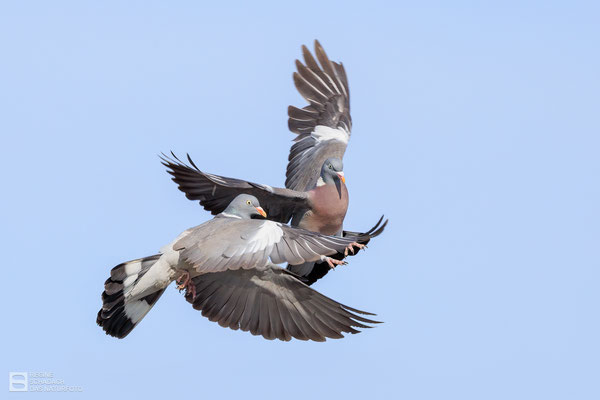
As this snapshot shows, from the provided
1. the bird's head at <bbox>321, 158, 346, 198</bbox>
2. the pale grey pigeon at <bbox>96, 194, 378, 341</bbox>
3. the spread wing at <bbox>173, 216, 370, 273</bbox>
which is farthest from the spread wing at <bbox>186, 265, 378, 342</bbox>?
the bird's head at <bbox>321, 158, 346, 198</bbox>

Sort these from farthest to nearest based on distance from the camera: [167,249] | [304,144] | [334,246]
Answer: [304,144] → [167,249] → [334,246]

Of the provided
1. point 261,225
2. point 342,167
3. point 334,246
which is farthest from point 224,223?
point 342,167

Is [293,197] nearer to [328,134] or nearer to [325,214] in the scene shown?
[325,214]

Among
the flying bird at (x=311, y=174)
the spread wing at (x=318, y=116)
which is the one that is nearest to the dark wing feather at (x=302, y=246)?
the flying bird at (x=311, y=174)

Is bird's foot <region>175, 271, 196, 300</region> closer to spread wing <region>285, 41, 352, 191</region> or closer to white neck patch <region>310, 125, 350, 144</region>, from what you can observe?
spread wing <region>285, 41, 352, 191</region>

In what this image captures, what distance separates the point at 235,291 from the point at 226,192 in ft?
3.89

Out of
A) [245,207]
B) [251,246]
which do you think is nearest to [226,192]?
[245,207]

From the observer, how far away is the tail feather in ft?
35.6

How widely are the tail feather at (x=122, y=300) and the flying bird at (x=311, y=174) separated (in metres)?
1.18

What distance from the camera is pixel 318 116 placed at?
46.3ft

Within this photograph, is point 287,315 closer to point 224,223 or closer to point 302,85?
point 224,223

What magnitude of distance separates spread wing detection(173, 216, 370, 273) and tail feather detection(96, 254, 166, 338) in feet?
2.28

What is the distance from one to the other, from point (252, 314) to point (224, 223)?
1196 mm

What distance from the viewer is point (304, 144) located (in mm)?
13789
